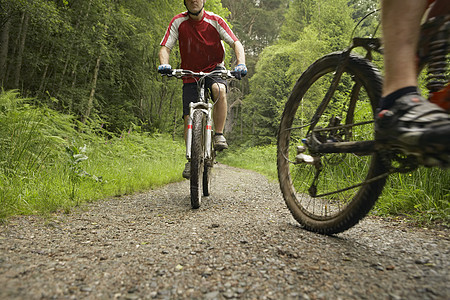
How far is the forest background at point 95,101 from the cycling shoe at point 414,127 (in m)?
1.15

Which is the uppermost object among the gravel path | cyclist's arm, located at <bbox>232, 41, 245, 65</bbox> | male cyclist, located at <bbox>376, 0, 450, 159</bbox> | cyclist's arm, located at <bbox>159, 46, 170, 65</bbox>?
cyclist's arm, located at <bbox>232, 41, 245, 65</bbox>

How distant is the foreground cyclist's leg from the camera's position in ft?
10.3

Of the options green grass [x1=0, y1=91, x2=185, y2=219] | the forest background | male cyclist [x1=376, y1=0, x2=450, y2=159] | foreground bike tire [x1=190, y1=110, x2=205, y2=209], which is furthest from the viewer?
foreground bike tire [x1=190, y1=110, x2=205, y2=209]

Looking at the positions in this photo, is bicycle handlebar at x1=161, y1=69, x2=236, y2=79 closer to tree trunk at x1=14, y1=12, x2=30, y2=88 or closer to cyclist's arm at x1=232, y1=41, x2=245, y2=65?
cyclist's arm at x1=232, y1=41, x2=245, y2=65

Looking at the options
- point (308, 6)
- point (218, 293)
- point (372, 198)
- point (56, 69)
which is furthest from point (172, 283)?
point (308, 6)

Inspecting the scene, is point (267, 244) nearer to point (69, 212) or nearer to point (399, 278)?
point (399, 278)

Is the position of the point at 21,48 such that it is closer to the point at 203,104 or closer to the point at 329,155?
the point at 203,104

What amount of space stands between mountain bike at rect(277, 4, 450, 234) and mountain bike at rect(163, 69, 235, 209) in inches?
33.5

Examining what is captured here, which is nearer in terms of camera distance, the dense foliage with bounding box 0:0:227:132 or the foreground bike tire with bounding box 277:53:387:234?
the foreground bike tire with bounding box 277:53:387:234

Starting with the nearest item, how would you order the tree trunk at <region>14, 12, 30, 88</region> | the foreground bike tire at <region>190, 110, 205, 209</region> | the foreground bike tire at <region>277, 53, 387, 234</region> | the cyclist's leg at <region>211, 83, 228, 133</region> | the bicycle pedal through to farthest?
the foreground bike tire at <region>277, 53, 387, 234</region>
the bicycle pedal
the foreground bike tire at <region>190, 110, 205, 209</region>
the cyclist's leg at <region>211, 83, 228, 133</region>
the tree trunk at <region>14, 12, 30, 88</region>

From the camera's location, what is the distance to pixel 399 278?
946mm

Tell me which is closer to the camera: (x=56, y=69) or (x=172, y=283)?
(x=172, y=283)

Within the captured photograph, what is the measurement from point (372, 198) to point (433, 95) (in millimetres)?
517

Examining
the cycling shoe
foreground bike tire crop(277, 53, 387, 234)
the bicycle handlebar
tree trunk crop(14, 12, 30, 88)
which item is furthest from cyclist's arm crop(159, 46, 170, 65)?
tree trunk crop(14, 12, 30, 88)
